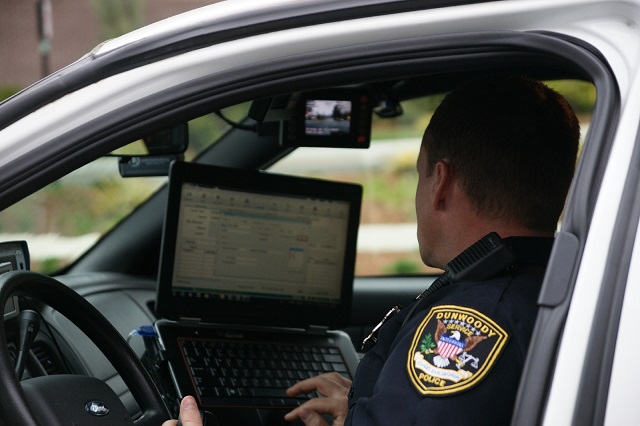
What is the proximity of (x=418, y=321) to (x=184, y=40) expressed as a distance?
1.74 ft

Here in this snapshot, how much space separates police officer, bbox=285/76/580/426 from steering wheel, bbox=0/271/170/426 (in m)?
0.29

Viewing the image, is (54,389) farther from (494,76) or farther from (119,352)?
(494,76)

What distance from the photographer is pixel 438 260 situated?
67.9 inches

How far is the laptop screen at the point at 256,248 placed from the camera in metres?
2.40

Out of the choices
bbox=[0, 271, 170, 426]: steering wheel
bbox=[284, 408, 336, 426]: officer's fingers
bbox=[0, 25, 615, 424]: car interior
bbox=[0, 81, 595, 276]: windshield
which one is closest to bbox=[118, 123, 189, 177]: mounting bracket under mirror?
bbox=[0, 25, 615, 424]: car interior

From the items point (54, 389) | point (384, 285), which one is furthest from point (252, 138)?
point (54, 389)

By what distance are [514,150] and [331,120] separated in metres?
0.83

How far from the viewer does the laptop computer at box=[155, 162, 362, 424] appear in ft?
7.48

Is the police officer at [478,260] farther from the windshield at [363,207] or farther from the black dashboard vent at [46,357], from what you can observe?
the windshield at [363,207]

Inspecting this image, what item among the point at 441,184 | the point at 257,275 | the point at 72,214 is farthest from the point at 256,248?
the point at 72,214

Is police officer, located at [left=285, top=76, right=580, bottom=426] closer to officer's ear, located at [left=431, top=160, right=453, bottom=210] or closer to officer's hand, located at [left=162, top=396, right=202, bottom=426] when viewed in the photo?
officer's ear, located at [left=431, top=160, right=453, bottom=210]

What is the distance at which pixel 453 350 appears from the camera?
1315 millimetres

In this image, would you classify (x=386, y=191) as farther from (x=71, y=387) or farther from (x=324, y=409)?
(x=71, y=387)

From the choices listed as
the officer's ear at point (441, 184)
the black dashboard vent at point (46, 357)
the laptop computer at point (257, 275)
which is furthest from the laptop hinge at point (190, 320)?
the officer's ear at point (441, 184)
